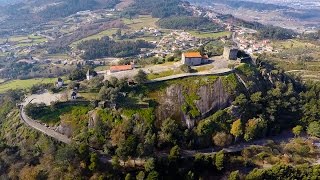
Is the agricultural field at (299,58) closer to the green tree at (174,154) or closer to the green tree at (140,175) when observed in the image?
the green tree at (174,154)

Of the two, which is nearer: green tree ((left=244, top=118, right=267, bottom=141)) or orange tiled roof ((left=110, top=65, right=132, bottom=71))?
green tree ((left=244, top=118, right=267, bottom=141))

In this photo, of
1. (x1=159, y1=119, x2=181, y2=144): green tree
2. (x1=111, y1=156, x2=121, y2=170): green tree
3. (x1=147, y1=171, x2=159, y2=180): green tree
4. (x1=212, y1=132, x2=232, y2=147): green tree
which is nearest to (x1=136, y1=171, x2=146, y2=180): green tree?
(x1=147, y1=171, x2=159, y2=180): green tree

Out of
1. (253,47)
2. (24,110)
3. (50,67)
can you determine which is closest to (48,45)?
(50,67)

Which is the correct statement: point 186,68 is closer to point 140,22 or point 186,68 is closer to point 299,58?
point 299,58

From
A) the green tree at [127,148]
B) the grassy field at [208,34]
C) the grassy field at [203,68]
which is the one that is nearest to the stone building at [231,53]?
the grassy field at [203,68]

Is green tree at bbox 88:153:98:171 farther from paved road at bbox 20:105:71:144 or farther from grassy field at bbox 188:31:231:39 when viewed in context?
grassy field at bbox 188:31:231:39

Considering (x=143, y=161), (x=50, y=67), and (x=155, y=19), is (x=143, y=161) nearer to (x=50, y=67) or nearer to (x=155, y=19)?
(x=50, y=67)

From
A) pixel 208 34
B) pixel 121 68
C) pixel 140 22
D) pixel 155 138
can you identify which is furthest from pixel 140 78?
pixel 140 22

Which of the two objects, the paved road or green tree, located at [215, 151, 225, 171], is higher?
the paved road
